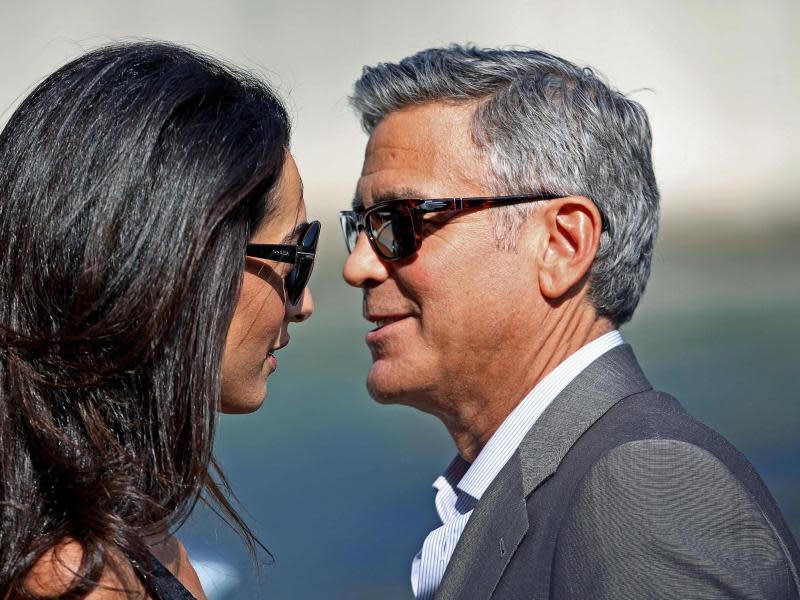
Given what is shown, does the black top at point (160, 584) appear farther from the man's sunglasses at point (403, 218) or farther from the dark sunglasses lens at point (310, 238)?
the man's sunglasses at point (403, 218)

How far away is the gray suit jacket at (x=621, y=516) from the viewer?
5.02 ft

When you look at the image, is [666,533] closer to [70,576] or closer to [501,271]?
[501,271]

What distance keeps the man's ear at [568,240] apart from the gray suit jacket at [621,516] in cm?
29

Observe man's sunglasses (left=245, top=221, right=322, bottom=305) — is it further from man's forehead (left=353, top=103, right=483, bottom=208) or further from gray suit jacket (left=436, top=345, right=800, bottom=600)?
gray suit jacket (left=436, top=345, right=800, bottom=600)

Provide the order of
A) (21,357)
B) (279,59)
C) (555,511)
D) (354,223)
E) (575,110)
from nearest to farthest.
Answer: (21,357)
(555,511)
(575,110)
(354,223)
(279,59)

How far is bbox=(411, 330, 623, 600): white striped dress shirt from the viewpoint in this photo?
2.09 metres

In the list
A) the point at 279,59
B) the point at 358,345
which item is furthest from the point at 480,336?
the point at 279,59

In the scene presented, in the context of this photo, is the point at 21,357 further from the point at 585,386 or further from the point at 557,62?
the point at 557,62

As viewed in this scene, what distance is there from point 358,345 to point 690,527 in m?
3.61

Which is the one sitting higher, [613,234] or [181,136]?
[181,136]

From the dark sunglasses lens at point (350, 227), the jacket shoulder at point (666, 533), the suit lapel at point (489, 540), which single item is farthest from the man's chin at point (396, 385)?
the jacket shoulder at point (666, 533)

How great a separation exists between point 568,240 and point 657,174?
3.14 metres

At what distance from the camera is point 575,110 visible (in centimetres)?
216

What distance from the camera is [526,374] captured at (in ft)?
7.10
